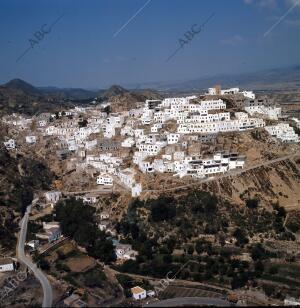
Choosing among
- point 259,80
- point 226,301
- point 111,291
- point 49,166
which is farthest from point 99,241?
point 259,80

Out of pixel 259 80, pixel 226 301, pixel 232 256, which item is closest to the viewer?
pixel 226 301

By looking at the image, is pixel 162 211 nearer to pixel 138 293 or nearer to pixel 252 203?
pixel 252 203

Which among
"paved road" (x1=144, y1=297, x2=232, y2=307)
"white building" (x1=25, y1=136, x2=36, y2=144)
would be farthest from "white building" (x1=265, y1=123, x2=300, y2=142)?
"white building" (x1=25, y1=136, x2=36, y2=144)

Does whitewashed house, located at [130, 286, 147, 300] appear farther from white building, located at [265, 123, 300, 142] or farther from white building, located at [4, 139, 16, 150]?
white building, located at [4, 139, 16, 150]

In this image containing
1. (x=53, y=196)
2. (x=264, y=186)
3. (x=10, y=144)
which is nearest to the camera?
(x=264, y=186)

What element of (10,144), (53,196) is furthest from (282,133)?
(10,144)

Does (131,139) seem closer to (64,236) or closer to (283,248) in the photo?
(64,236)
